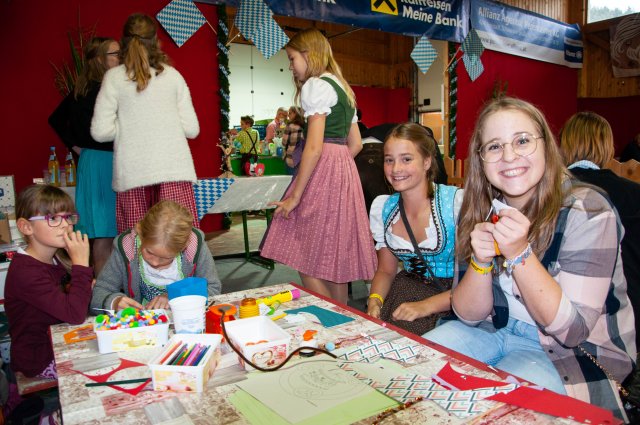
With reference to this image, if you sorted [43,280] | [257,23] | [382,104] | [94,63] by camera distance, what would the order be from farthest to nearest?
[382,104], [257,23], [94,63], [43,280]

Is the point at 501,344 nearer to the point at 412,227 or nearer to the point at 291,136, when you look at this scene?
the point at 412,227

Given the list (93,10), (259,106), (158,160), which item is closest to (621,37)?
(259,106)

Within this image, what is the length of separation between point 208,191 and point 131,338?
8.77ft

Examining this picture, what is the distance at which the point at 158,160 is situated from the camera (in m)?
2.29

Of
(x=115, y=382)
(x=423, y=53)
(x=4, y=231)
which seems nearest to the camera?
(x=115, y=382)

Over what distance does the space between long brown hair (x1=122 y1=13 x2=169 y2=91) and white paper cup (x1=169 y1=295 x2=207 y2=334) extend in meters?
1.41

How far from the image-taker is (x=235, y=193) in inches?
154

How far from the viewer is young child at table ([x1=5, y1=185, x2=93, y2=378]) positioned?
153 centimetres

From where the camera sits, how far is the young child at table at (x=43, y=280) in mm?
1525

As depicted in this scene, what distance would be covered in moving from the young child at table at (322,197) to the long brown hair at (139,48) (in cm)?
65

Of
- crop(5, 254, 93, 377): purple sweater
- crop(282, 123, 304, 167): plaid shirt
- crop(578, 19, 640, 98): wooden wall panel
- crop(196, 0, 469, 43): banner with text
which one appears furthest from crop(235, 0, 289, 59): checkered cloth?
crop(578, 19, 640, 98): wooden wall panel

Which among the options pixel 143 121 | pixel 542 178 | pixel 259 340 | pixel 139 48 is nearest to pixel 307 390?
pixel 259 340

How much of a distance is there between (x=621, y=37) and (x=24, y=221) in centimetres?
1027

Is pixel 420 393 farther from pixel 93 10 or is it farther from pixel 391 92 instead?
pixel 391 92
